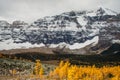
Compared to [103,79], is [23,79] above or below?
above

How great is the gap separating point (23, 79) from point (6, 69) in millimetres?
38585

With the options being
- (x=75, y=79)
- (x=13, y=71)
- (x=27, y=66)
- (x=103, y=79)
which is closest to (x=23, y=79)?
(x=75, y=79)

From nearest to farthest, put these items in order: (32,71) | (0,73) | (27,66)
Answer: (0,73) < (32,71) < (27,66)

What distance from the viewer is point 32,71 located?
592 feet

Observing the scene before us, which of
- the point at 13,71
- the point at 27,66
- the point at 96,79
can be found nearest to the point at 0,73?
the point at 13,71

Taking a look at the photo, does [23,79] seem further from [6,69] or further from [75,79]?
[6,69]

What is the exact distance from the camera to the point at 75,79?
5108 inches

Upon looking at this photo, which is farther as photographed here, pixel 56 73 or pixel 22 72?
pixel 56 73

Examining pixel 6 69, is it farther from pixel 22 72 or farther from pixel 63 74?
pixel 63 74

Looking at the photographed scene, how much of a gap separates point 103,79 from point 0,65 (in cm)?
6425

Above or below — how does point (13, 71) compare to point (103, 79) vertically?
above

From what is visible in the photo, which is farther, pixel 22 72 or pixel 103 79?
pixel 103 79

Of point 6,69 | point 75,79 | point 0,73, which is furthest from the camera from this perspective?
point 6,69

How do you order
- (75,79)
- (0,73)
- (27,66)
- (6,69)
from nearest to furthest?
(75,79)
(0,73)
(6,69)
(27,66)
